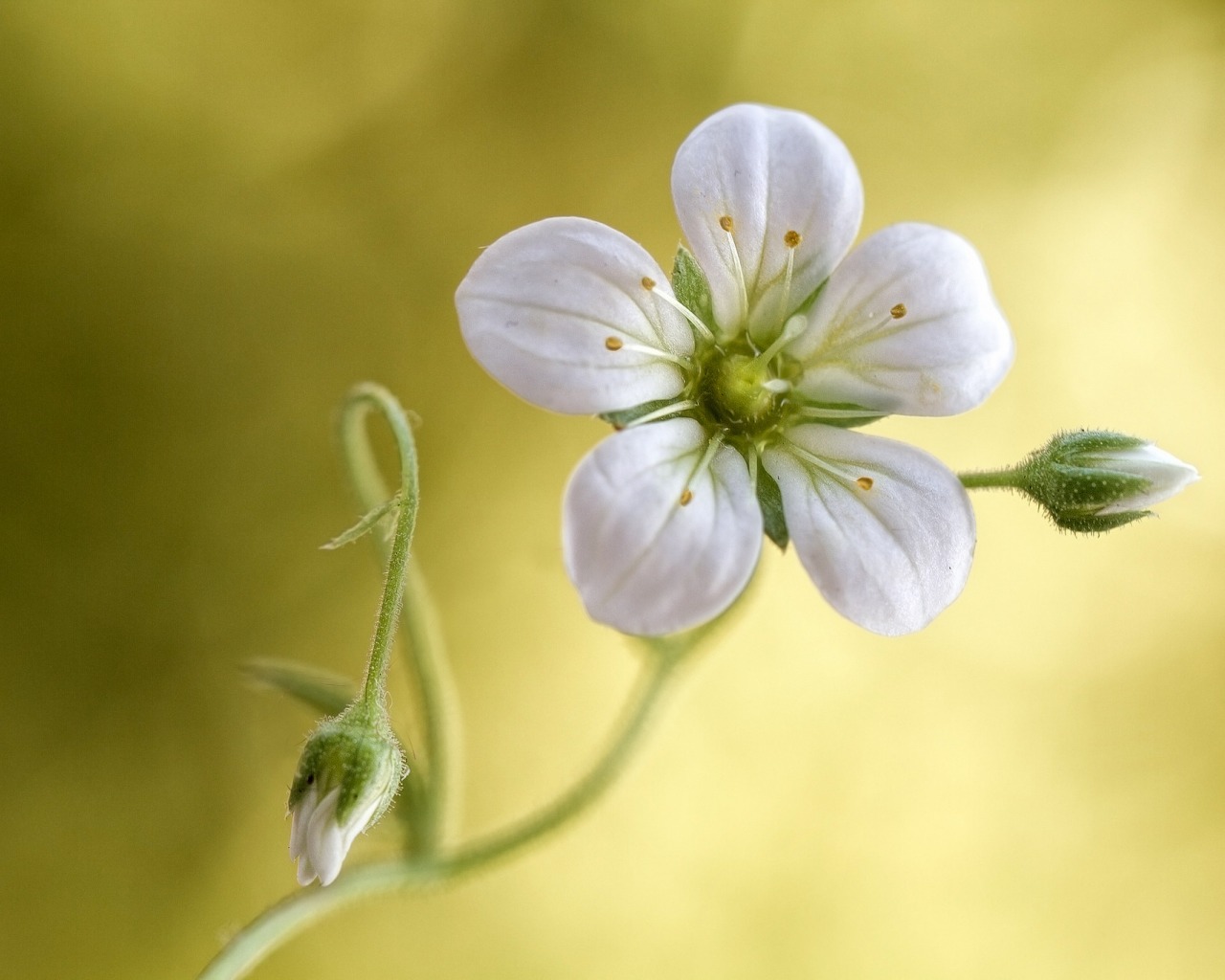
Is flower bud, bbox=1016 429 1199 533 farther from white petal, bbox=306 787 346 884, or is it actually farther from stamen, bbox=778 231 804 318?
white petal, bbox=306 787 346 884

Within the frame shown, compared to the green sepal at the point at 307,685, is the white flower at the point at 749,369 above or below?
above

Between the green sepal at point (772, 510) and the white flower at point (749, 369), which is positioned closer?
the white flower at point (749, 369)

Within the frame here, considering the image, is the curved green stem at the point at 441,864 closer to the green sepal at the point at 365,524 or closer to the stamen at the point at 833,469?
the stamen at the point at 833,469

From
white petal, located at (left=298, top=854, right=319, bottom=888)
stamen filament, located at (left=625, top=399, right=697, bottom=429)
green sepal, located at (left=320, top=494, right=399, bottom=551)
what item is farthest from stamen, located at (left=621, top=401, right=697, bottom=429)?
white petal, located at (left=298, top=854, right=319, bottom=888)

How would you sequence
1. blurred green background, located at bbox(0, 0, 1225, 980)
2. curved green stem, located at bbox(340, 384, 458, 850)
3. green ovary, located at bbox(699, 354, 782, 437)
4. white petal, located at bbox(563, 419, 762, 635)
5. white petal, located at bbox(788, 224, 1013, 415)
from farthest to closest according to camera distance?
blurred green background, located at bbox(0, 0, 1225, 980), curved green stem, located at bbox(340, 384, 458, 850), green ovary, located at bbox(699, 354, 782, 437), white petal, located at bbox(788, 224, 1013, 415), white petal, located at bbox(563, 419, 762, 635)

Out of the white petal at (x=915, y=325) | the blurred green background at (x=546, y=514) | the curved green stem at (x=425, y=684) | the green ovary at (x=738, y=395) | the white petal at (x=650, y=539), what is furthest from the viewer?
the blurred green background at (x=546, y=514)

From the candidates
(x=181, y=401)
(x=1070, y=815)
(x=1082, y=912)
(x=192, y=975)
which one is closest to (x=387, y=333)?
(x=181, y=401)

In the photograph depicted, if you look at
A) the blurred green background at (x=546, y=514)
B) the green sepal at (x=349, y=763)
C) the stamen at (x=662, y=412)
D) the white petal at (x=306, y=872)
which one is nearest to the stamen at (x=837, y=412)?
the stamen at (x=662, y=412)

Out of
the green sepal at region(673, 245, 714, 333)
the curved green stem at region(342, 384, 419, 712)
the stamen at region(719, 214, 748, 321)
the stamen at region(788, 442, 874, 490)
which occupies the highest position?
the stamen at region(719, 214, 748, 321)
